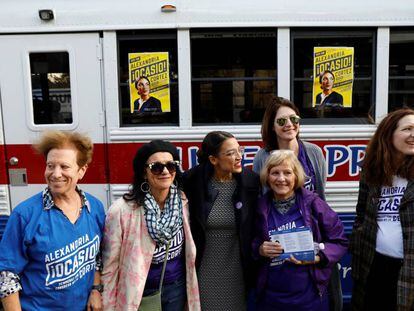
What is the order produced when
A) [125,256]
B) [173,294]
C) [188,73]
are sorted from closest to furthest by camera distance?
[125,256] → [173,294] → [188,73]

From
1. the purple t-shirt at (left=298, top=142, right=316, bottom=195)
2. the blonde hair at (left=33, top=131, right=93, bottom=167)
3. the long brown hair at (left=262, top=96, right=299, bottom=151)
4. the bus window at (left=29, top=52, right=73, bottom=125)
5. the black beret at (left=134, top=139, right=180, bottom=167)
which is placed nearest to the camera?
the blonde hair at (left=33, top=131, right=93, bottom=167)

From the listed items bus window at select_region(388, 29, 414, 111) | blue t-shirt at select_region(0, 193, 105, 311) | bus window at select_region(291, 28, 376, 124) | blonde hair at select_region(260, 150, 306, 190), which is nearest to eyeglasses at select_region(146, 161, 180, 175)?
blue t-shirt at select_region(0, 193, 105, 311)

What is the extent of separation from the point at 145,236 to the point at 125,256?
0.40ft

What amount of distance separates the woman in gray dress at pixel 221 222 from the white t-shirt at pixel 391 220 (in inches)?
23.3

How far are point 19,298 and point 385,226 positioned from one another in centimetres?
159

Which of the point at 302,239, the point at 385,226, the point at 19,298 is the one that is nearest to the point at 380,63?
the point at 385,226

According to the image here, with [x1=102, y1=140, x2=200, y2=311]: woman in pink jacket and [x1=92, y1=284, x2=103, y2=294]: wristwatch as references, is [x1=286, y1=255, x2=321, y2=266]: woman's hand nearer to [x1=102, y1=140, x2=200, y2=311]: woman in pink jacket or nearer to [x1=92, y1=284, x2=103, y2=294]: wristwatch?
[x1=102, y1=140, x2=200, y2=311]: woman in pink jacket

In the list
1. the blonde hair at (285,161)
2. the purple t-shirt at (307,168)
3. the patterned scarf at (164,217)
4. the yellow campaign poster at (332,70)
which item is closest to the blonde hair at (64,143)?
the patterned scarf at (164,217)

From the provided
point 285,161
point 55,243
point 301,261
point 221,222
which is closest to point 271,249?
point 301,261

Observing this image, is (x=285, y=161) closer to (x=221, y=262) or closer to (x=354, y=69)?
(x=221, y=262)

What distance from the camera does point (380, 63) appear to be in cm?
296

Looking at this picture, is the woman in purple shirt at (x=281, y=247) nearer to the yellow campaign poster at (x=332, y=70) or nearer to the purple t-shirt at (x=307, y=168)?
the purple t-shirt at (x=307, y=168)

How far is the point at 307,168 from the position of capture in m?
2.37

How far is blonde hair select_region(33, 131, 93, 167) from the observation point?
1.73 meters
